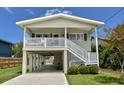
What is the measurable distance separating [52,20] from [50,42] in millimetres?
2056

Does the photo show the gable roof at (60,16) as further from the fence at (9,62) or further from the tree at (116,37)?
the fence at (9,62)

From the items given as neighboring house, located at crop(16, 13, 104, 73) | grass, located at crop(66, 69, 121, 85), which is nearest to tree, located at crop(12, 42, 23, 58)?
neighboring house, located at crop(16, 13, 104, 73)

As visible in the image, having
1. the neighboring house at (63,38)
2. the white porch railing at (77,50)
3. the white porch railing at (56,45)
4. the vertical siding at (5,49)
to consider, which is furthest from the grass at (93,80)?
the vertical siding at (5,49)

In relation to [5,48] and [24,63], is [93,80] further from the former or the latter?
[5,48]

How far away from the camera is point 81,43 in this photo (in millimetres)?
22125

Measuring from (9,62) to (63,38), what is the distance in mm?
8719

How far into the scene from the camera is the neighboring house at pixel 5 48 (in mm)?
27214

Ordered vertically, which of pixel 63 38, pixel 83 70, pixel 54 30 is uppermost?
pixel 54 30

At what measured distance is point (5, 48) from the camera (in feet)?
91.6

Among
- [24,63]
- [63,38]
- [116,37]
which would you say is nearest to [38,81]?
[116,37]

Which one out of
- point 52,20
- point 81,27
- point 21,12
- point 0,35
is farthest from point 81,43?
point 0,35

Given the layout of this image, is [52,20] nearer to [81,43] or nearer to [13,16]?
[81,43]

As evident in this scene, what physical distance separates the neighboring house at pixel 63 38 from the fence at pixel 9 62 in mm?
3608

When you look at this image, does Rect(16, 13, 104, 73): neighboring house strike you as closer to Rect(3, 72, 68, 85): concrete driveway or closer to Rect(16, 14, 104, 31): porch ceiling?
Rect(16, 14, 104, 31): porch ceiling
